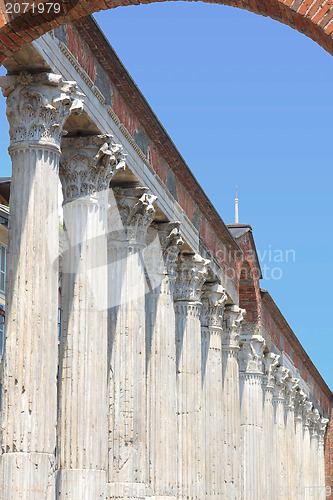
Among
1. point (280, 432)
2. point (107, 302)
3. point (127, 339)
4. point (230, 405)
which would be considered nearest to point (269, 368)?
point (280, 432)

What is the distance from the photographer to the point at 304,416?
4791 cm

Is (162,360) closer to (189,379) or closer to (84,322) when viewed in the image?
(189,379)

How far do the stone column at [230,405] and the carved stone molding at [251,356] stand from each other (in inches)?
139

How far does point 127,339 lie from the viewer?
59.0 ft

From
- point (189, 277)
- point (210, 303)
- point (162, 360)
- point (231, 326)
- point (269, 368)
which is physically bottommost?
point (162, 360)

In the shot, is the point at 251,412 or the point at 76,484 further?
the point at 251,412

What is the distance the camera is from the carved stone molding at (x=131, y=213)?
18797 millimetres

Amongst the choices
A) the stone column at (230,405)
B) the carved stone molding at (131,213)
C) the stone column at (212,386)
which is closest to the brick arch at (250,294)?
the stone column at (230,405)

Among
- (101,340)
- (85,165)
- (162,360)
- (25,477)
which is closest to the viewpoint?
(25,477)

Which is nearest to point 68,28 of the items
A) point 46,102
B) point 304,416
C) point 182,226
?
point 46,102

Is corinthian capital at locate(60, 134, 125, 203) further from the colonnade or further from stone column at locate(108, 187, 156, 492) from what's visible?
stone column at locate(108, 187, 156, 492)

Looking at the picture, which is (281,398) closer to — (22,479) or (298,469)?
(298,469)

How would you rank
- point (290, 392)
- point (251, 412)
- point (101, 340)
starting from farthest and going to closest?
point (290, 392), point (251, 412), point (101, 340)

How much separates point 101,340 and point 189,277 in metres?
Result: 8.41
